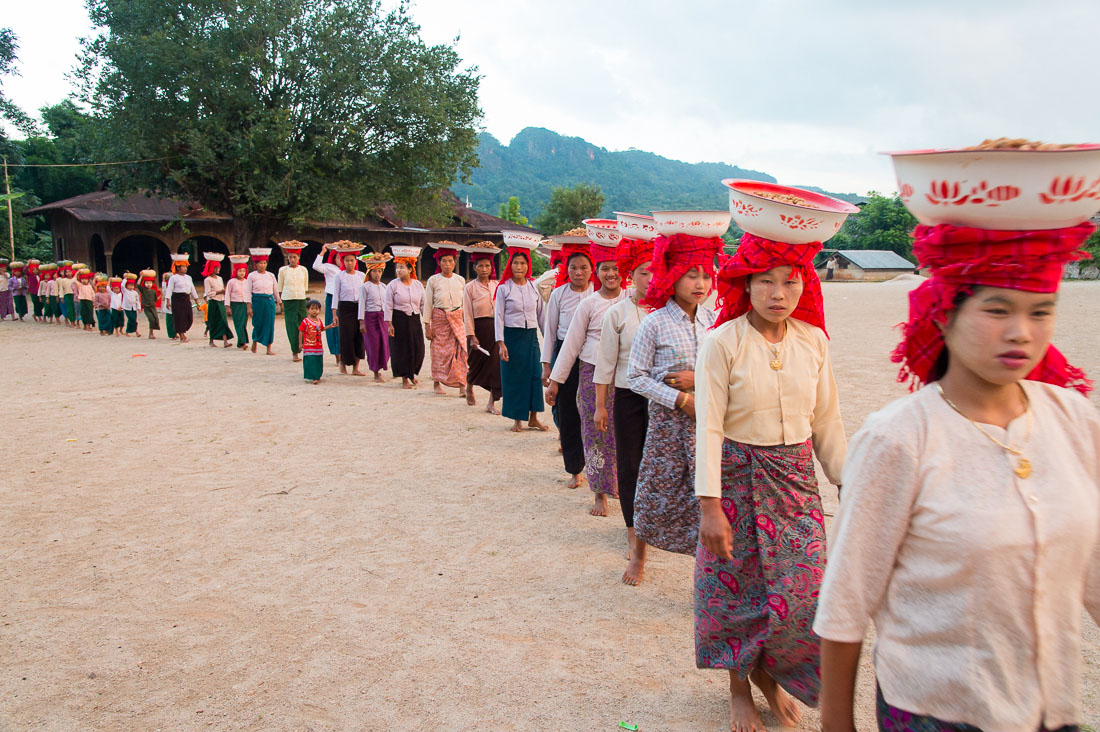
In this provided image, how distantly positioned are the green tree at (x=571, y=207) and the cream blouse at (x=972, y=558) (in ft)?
175

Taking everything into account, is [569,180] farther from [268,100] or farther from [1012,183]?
[1012,183]

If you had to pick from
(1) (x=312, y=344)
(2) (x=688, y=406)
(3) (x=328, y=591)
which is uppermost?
(2) (x=688, y=406)

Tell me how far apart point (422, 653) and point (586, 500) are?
2502mm

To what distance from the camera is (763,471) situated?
8.69 feet

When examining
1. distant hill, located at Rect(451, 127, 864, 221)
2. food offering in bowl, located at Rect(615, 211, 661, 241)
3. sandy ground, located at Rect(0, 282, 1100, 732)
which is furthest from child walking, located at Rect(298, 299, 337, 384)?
distant hill, located at Rect(451, 127, 864, 221)

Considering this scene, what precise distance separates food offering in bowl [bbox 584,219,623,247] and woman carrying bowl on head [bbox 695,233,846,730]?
2877mm

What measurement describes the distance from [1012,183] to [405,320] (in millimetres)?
10351

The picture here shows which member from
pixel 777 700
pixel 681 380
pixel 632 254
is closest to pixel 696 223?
pixel 681 380

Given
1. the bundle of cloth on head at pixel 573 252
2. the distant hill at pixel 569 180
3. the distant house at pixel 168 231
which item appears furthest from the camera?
the distant hill at pixel 569 180

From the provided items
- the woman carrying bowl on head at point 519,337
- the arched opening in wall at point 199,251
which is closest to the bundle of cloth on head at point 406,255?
the woman carrying bowl on head at point 519,337

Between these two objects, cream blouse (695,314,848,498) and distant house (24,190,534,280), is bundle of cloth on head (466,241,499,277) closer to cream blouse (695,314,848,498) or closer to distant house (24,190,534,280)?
cream blouse (695,314,848,498)

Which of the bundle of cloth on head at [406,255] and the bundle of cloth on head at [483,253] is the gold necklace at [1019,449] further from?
the bundle of cloth on head at [406,255]

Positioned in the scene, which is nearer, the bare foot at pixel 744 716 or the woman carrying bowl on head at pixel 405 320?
the bare foot at pixel 744 716

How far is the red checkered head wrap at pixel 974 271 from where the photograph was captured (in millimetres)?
1438
